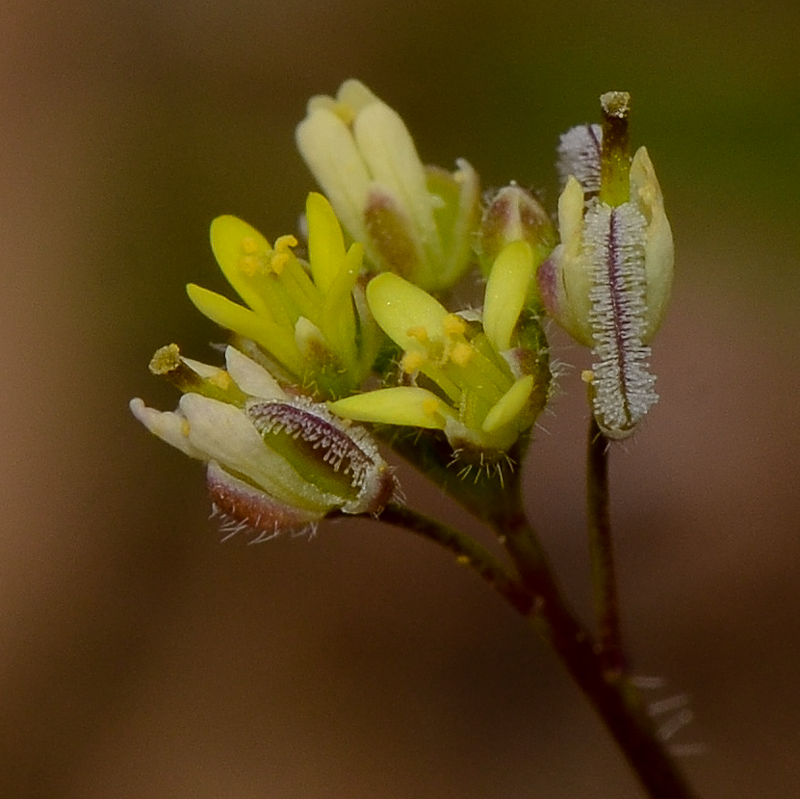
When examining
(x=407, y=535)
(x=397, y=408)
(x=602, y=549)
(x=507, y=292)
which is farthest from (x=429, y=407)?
(x=407, y=535)

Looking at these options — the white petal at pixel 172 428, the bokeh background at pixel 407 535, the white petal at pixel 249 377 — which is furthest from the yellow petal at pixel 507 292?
the bokeh background at pixel 407 535

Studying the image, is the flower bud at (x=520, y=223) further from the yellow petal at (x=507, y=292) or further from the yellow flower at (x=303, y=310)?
the yellow flower at (x=303, y=310)

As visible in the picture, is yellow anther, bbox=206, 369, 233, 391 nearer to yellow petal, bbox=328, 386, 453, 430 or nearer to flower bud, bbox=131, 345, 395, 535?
flower bud, bbox=131, 345, 395, 535

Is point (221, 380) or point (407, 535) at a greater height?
point (221, 380)

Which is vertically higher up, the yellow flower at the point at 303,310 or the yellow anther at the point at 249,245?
the yellow anther at the point at 249,245

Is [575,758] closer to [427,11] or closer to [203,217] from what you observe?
[203,217]

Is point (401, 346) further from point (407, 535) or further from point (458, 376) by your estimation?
point (407, 535)
